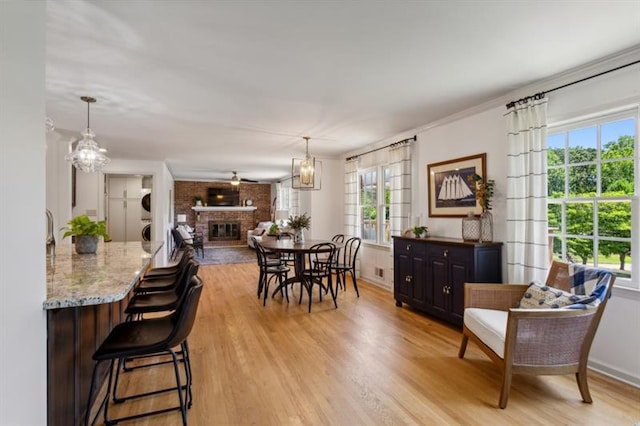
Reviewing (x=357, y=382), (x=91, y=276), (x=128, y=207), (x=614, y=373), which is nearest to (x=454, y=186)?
(x=614, y=373)

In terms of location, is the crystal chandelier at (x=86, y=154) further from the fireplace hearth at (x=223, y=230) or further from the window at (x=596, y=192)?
the fireplace hearth at (x=223, y=230)

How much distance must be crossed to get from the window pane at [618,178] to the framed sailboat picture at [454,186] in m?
1.10

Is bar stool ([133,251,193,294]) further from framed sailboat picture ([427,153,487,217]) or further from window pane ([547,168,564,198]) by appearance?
window pane ([547,168,564,198])

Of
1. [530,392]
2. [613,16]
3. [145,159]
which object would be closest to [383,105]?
[613,16]

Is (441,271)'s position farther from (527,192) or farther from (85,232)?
(85,232)

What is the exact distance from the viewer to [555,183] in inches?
121

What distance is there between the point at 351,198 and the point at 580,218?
392 centimetres

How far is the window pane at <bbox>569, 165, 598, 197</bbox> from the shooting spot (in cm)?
279

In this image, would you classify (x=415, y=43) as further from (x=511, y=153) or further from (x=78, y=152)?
(x=78, y=152)

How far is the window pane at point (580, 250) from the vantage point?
9.28 ft

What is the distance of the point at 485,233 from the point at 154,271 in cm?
362

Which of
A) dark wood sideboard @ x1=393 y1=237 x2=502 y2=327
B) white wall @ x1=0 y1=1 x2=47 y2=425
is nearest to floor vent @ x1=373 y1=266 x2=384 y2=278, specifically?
dark wood sideboard @ x1=393 y1=237 x2=502 y2=327

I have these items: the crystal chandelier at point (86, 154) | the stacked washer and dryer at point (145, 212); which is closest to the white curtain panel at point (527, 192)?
the crystal chandelier at point (86, 154)

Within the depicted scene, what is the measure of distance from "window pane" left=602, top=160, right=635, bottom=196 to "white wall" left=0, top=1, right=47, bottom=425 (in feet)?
12.6
